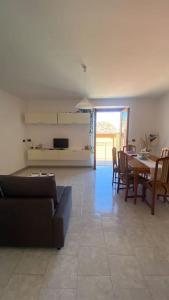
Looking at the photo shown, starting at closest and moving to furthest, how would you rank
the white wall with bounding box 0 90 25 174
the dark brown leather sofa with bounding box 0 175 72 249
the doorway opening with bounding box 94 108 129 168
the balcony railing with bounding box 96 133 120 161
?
the dark brown leather sofa with bounding box 0 175 72 249 → the white wall with bounding box 0 90 25 174 → the doorway opening with bounding box 94 108 129 168 → the balcony railing with bounding box 96 133 120 161

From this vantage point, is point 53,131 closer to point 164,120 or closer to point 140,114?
point 140,114

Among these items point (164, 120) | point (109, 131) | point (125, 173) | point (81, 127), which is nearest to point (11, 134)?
point (81, 127)

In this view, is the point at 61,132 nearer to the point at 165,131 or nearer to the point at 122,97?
the point at 122,97

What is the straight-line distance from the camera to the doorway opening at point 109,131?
5.91 m

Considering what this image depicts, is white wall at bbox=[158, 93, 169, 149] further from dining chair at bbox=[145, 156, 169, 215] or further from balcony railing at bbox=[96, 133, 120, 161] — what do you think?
balcony railing at bbox=[96, 133, 120, 161]

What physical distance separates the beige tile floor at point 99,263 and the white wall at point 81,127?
3.48 m

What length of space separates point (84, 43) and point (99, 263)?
292 centimetres

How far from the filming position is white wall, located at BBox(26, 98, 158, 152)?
558cm

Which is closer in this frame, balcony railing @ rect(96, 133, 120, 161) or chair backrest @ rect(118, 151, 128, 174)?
chair backrest @ rect(118, 151, 128, 174)

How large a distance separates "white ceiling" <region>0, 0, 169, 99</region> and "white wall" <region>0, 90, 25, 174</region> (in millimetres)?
610

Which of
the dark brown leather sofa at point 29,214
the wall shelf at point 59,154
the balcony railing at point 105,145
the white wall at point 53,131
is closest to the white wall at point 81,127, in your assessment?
the white wall at point 53,131

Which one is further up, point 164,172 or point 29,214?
point 164,172

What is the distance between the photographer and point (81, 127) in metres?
5.82

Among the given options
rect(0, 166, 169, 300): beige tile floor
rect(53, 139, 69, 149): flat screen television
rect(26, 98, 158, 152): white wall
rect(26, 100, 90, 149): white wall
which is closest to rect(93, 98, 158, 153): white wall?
rect(26, 98, 158, 152): white wall
